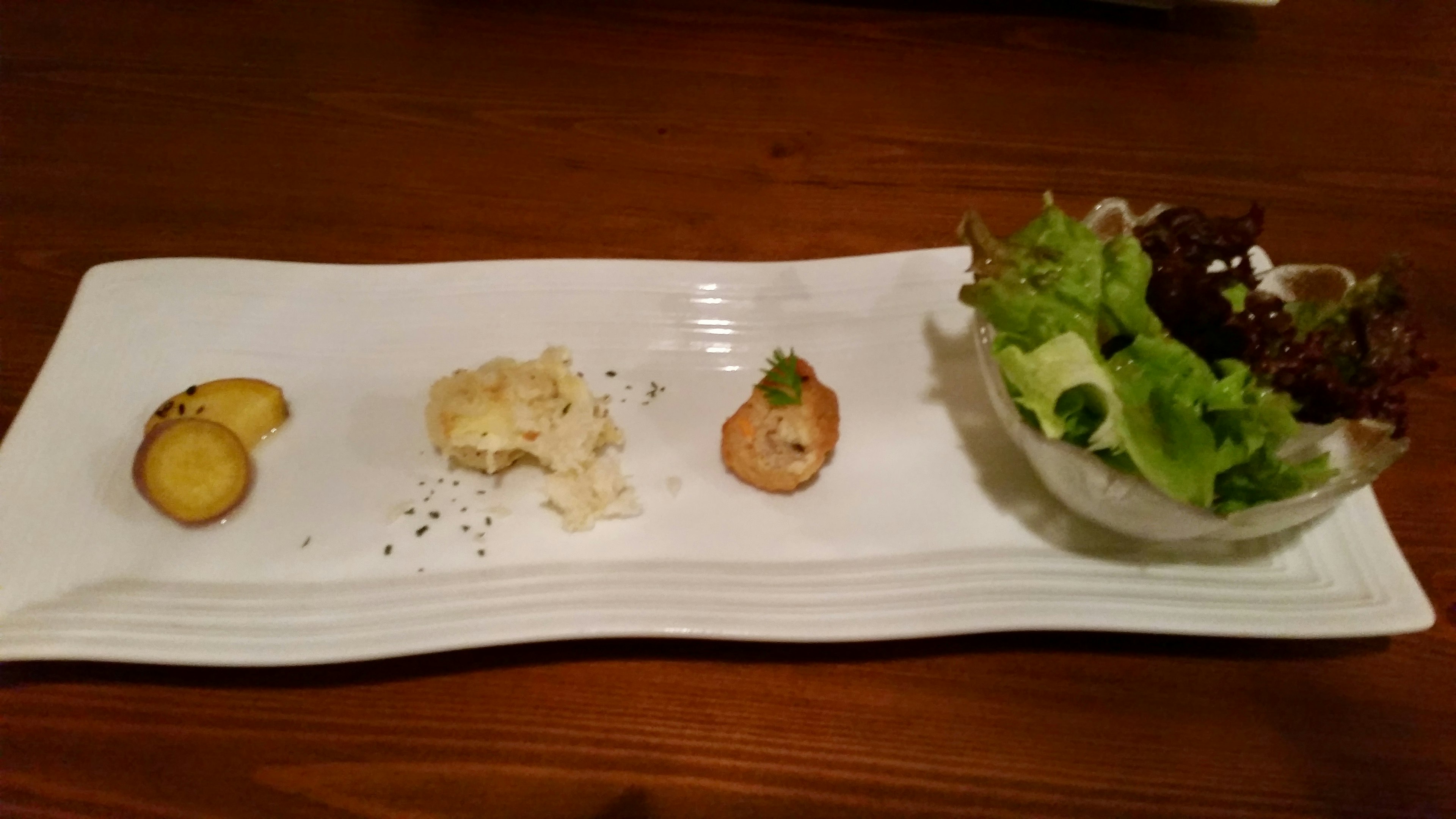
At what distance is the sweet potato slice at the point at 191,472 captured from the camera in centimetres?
146

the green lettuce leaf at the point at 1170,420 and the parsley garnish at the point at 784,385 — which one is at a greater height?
the parsley garnish at the point at 784,385

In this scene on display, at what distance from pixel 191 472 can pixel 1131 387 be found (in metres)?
1.63

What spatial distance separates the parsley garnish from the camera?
4.92 ft

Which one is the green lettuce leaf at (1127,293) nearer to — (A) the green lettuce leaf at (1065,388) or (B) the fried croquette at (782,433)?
(A) the green lettuce leaf at (1065,388)

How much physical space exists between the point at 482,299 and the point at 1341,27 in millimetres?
2928

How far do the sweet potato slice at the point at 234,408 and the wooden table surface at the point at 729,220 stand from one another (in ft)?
1.46

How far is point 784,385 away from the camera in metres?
1.52

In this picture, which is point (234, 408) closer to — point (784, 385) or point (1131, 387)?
point (784, 385)

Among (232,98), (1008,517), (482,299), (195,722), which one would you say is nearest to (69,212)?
(232,98)

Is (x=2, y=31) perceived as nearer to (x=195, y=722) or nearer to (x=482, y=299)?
(x=482, y=299)

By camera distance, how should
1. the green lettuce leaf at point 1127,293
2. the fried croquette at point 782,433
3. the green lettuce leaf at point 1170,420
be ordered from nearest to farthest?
the green lettuce leaf at point 1170,420 → the green lettuce leaf at point 1127,293 → the fried croquette at point 782,433

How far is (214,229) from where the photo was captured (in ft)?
6.91

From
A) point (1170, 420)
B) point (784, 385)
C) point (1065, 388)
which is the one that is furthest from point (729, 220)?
point (1170, 420)

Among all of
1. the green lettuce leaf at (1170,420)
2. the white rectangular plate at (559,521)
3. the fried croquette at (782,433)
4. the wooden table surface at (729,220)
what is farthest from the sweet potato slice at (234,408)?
the green lettuce leaf at (1170,420)
